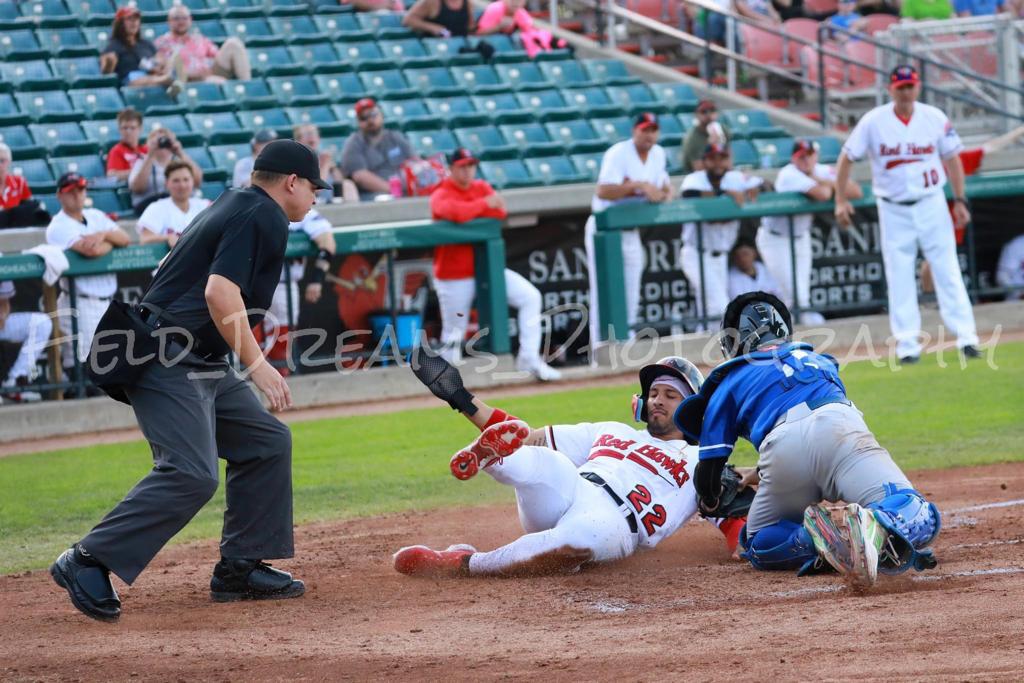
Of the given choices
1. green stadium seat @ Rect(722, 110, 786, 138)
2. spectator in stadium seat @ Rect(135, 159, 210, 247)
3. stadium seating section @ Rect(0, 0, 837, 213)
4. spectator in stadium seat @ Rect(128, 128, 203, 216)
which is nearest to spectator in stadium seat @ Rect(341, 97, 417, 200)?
stadium seating section @ Rect(0, 0, 837, 213)

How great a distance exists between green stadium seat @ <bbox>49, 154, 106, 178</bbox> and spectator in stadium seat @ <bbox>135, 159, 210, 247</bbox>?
1.92m

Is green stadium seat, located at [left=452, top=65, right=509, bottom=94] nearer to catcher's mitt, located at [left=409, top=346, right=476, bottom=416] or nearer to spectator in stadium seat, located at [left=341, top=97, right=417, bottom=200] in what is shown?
spectator in stadium seat, located at [left=341, top=97, right=417, bottom=200]

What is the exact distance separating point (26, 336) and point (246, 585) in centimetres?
652

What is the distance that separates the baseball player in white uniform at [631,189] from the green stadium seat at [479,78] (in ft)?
11.9

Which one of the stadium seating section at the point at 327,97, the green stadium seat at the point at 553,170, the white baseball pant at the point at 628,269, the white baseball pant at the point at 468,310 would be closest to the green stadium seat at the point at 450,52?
the stadium seating section at the point at 327,97

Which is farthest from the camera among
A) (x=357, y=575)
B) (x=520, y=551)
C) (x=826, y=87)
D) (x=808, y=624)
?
(x=826, y=87)

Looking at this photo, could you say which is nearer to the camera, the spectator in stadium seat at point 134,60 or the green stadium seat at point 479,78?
the spectator in stadium seat at point 134,60

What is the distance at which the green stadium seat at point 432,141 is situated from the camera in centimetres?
1548

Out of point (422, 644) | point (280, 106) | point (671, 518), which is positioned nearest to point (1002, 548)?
point (671, 518)

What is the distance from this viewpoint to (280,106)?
1569 centimetres

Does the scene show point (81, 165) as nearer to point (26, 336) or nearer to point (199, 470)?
point (26, 336)

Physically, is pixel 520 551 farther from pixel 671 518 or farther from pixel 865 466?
pixel 865 466

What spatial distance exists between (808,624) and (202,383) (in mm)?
2489

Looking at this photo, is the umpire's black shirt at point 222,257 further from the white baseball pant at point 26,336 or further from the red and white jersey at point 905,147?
the red and white jersey at point 905,147
